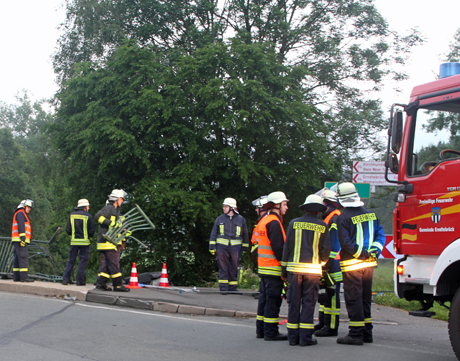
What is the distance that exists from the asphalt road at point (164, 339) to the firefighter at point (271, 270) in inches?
9.3

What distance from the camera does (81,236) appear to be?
475 inches

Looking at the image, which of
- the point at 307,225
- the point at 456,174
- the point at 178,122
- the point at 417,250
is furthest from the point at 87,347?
the point at 178,122

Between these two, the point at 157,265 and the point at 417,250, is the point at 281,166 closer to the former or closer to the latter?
the point at 157,265

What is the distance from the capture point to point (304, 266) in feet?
21.7

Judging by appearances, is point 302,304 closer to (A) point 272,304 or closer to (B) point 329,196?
(A) point 272,304

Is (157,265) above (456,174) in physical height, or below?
below

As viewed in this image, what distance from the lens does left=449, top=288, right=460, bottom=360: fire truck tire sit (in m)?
5.27

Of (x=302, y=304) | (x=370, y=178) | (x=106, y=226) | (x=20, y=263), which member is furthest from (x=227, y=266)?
(x=302, y=304)

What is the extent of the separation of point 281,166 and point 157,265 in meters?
5.97

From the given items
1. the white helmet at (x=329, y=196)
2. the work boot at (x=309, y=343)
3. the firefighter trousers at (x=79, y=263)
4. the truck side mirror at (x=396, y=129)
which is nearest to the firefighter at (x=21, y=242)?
the firefighter trousers at (x=79, y=263)

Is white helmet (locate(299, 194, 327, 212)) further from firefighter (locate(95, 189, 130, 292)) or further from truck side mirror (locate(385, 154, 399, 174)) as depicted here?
firefighter (locate(95, 189, 130, 292))

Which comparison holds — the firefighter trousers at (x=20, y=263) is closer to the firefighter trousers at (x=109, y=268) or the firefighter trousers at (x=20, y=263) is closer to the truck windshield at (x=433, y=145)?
the firefighter trousers at (x=109, y=268)

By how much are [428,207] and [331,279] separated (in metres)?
1.88

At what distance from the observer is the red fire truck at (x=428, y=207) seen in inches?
215
